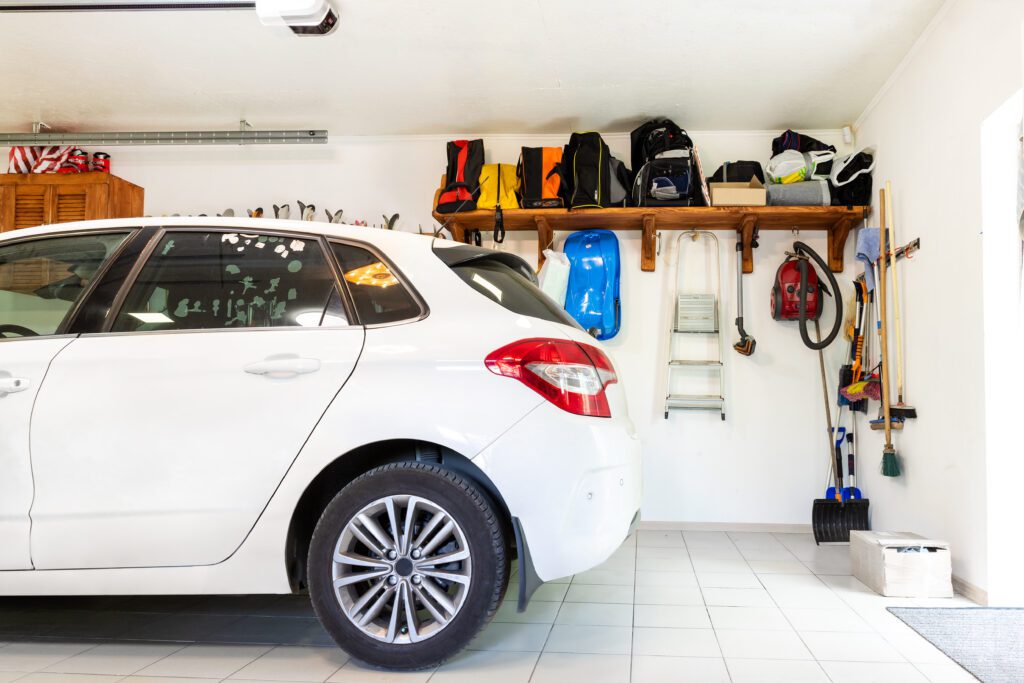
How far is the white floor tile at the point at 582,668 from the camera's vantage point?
209 centimetres

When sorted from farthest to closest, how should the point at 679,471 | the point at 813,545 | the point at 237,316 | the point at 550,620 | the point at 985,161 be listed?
the point at 679,471 < the point at 813,545 < the point at 985,161 < the point at 550,620 < the point at 237,316

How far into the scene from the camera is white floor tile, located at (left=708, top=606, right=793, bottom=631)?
2.66m

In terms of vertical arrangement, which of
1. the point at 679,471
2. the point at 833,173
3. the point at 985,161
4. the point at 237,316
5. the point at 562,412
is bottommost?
the point at 679,471

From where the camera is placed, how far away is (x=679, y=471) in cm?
514

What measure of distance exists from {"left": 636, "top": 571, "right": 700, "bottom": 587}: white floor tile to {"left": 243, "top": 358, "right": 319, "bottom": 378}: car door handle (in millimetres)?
1962

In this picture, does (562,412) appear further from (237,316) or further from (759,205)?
(759,205)

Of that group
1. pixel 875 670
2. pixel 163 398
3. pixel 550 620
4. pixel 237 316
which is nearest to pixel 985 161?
pixel 875 670

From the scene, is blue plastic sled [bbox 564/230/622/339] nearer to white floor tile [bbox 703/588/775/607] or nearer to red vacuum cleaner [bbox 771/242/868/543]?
red vacuum cleaner [bbox 771/242/868/543]

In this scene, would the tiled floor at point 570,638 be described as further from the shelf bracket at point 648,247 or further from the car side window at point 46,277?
the shelf bracket at point 648,247

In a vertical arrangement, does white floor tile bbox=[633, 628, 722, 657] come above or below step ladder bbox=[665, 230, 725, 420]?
below

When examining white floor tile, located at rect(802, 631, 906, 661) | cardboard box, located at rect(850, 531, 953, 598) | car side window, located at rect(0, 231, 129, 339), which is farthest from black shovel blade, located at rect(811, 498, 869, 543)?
car side window, located at rect(0, 231, 129, 339)

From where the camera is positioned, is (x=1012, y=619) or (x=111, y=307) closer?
(x=111, y=307)

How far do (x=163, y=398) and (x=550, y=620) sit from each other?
1537 millimetres

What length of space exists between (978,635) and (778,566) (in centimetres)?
124
